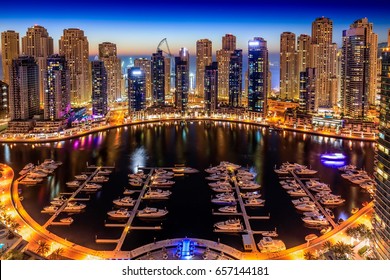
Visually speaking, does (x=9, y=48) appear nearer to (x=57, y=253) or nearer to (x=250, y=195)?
(x=250, y=195)

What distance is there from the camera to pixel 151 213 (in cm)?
561

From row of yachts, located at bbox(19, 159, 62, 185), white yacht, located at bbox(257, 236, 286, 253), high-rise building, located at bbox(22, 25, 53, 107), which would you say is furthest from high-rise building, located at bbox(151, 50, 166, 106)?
white yacht, located at bbox(257, 236, 286, 253)

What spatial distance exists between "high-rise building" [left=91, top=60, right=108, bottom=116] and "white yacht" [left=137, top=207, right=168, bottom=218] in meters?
9.08

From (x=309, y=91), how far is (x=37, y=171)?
954cm

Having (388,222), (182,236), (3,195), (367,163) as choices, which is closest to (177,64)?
(367,163)

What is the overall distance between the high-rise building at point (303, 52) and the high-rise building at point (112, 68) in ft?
27.4

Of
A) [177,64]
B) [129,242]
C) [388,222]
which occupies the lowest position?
[129,242]

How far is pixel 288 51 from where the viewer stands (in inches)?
783

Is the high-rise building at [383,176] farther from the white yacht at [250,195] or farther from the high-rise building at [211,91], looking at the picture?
the high-rise building at [211,91]

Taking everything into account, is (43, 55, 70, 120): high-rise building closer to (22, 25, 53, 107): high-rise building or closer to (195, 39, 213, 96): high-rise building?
(22, 25, 53, 107): high-rise building

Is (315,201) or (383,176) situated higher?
(383,176)

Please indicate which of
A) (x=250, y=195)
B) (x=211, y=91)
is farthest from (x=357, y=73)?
(x=250, y=195)
